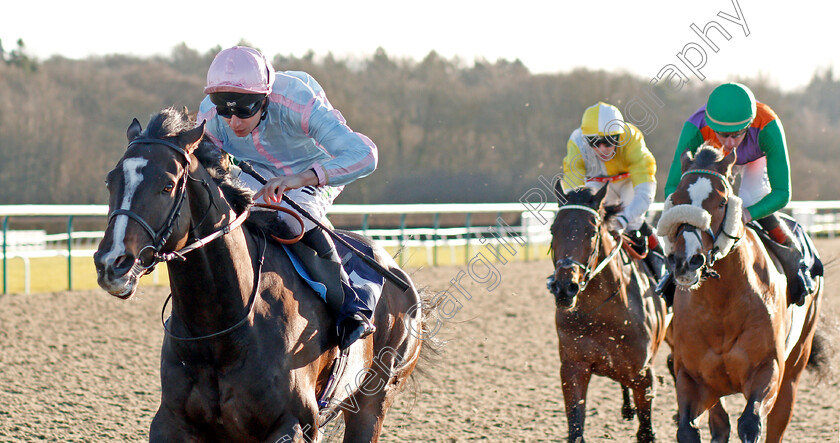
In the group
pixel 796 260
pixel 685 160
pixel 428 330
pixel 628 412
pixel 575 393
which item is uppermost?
pixel 685 160

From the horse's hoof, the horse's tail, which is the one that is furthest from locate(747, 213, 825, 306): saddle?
the horse's tail

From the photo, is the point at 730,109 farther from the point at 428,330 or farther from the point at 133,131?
the point at 133,131

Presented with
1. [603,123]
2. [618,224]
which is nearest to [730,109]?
[618,224]

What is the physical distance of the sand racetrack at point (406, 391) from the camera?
17.3ft

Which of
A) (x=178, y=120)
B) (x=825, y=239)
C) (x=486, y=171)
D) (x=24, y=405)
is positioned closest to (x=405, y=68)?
(x=486, y=171)

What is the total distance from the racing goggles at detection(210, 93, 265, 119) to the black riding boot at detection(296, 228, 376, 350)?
1.64 ft

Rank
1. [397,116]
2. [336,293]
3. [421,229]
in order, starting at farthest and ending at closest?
[397,116], [421,229], [336,293]

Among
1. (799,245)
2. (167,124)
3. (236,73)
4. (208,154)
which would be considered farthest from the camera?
(799,245)

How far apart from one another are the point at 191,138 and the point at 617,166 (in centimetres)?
388

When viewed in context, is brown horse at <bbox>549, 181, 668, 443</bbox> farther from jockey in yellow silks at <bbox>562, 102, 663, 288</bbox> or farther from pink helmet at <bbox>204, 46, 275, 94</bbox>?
pink helmet at <bbox>204, 46, 275, 94</bbox>

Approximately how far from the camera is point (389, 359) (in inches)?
148

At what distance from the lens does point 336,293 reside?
308cm

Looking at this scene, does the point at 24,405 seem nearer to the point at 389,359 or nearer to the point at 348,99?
the point at 389,359

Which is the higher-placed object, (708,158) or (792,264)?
(708,158)
